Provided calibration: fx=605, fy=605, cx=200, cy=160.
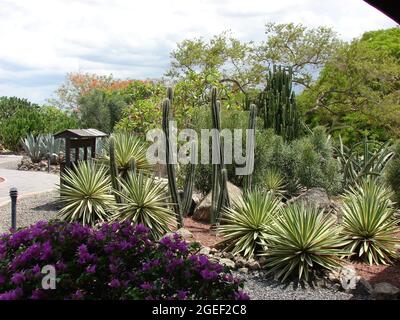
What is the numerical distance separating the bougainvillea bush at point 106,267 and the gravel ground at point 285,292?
6.63 ft

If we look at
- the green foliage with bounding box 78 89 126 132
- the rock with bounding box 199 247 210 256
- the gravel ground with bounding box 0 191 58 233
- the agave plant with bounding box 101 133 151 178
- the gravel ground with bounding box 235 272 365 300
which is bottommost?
the gravel ground with bounding box 235 272 365 300

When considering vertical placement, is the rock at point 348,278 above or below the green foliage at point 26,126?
below

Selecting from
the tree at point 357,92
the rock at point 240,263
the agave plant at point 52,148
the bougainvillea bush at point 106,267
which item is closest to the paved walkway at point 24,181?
the agave plant at point 52,148

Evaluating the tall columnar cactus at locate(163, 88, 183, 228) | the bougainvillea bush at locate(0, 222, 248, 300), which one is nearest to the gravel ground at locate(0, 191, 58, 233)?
the tall columnar cactus at locate(163, 88, 183, 228)

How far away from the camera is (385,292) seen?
656cm

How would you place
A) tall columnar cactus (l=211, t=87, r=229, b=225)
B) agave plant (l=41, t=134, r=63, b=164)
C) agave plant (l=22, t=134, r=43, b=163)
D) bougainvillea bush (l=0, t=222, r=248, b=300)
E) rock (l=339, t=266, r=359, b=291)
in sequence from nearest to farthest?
1. bougainvillea bush (l=0, t=222, r=248, b=300)
2. rock (l=339, t=266, r=359, b=291)
3. tall columnar cactus (l=211, t=87, r=229, b=225)
4. agave plant (l=41, t=134, r=63, b=164)
5. agave plant (l=22, t=134, r=43, b=163)

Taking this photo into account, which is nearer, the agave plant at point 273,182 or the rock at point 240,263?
the rock at point 240,263

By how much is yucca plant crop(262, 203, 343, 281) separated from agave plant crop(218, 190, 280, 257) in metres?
0.43

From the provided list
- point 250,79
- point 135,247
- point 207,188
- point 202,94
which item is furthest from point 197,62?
point 135,247

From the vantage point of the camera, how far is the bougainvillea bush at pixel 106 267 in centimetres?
416

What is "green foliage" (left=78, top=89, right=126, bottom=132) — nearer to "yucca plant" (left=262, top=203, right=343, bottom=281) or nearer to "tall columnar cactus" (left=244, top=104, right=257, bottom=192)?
"tall columnar cactus" (left=244, top=104, right=257, bottom=192)

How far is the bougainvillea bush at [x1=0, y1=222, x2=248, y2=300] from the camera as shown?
416cm

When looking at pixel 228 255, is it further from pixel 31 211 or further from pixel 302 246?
pixel 31 211

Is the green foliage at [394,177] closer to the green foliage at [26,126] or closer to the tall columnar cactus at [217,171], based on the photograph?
the tall columnar cactus at [217,171]
